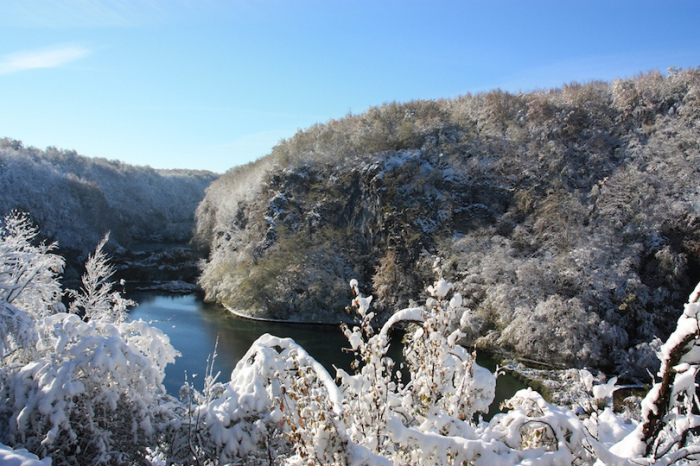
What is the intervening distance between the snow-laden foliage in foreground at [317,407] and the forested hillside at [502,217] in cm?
1376

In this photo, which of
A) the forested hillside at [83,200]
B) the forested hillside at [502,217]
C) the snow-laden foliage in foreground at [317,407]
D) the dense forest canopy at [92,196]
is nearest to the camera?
the snow-laden foliage in foreground at [317,407]

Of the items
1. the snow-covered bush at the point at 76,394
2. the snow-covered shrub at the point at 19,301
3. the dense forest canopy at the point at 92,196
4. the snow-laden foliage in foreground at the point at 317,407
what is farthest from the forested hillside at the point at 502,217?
the dense forest canopy at the point at 92,196

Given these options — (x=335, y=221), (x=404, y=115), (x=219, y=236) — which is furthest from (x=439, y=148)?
(x=219, y=236)

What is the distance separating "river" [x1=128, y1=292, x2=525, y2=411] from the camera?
48.4ft

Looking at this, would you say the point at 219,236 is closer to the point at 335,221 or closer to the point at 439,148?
the point at 335,221

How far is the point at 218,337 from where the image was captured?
45.1 feet

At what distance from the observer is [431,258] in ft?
72.2

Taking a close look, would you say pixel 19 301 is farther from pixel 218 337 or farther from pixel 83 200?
pixel 83 200

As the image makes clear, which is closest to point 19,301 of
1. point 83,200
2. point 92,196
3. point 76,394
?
point 76,394

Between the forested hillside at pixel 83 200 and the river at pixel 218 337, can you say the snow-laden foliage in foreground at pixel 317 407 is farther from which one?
the forested hillside at pixel 83 200

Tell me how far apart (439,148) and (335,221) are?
8.34 metres

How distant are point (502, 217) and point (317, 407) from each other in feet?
70.6

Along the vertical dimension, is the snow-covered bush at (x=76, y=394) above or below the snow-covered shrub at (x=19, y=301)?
below

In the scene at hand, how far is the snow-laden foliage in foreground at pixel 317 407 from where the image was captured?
82.0 inches
